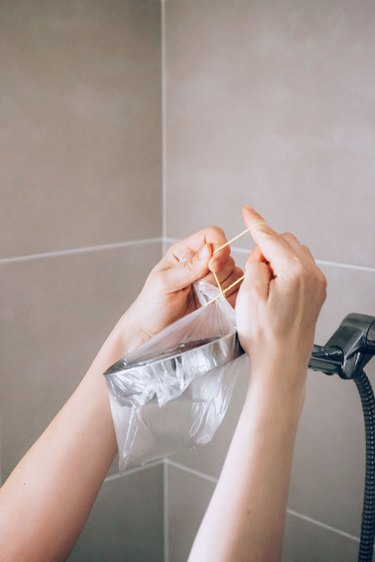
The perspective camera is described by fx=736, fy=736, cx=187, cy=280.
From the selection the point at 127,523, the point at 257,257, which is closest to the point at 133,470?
the point at 127,523

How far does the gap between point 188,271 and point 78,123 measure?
1.27 feet

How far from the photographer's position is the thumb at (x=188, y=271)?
2.71 ft

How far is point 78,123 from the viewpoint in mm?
1115

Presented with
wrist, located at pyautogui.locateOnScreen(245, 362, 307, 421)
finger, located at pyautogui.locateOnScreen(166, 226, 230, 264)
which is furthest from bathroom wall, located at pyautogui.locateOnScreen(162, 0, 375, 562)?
wrist, located at pyautogui.locateOnScreen(245, 362, 307, 421)

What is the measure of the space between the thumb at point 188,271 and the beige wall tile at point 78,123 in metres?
0.30

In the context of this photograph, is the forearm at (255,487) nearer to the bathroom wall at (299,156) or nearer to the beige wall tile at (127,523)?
the bathroom wall at (299,156)

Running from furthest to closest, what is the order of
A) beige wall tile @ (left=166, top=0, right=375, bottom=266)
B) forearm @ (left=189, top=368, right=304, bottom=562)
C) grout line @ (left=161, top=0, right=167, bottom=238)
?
grout line @ (left=161, top=0, right=167, bottom=238) → beige wall tile @ (left=166, top=0, right=375, bottom=266) → forearm @ (left=189, top=368, right=304, bottom=562)

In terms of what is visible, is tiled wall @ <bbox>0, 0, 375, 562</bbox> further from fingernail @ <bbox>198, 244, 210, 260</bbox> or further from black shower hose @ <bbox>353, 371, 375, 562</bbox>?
fingernail @ <bbox>198, 244, 210, 260</bbox>

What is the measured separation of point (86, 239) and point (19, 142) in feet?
0.62

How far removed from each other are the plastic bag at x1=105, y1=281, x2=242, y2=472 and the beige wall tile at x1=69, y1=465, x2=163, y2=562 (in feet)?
1.60

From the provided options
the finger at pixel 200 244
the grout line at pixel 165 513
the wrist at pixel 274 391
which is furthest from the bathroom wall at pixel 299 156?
the wrist at pixel 274 391

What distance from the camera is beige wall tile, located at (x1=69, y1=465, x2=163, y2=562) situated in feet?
4.10

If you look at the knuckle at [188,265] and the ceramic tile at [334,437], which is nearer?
the knuckle at [188,265]

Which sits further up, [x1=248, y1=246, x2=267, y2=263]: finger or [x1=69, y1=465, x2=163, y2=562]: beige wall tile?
[x1=248, y1=246, x2=267, y2=263]: finger
